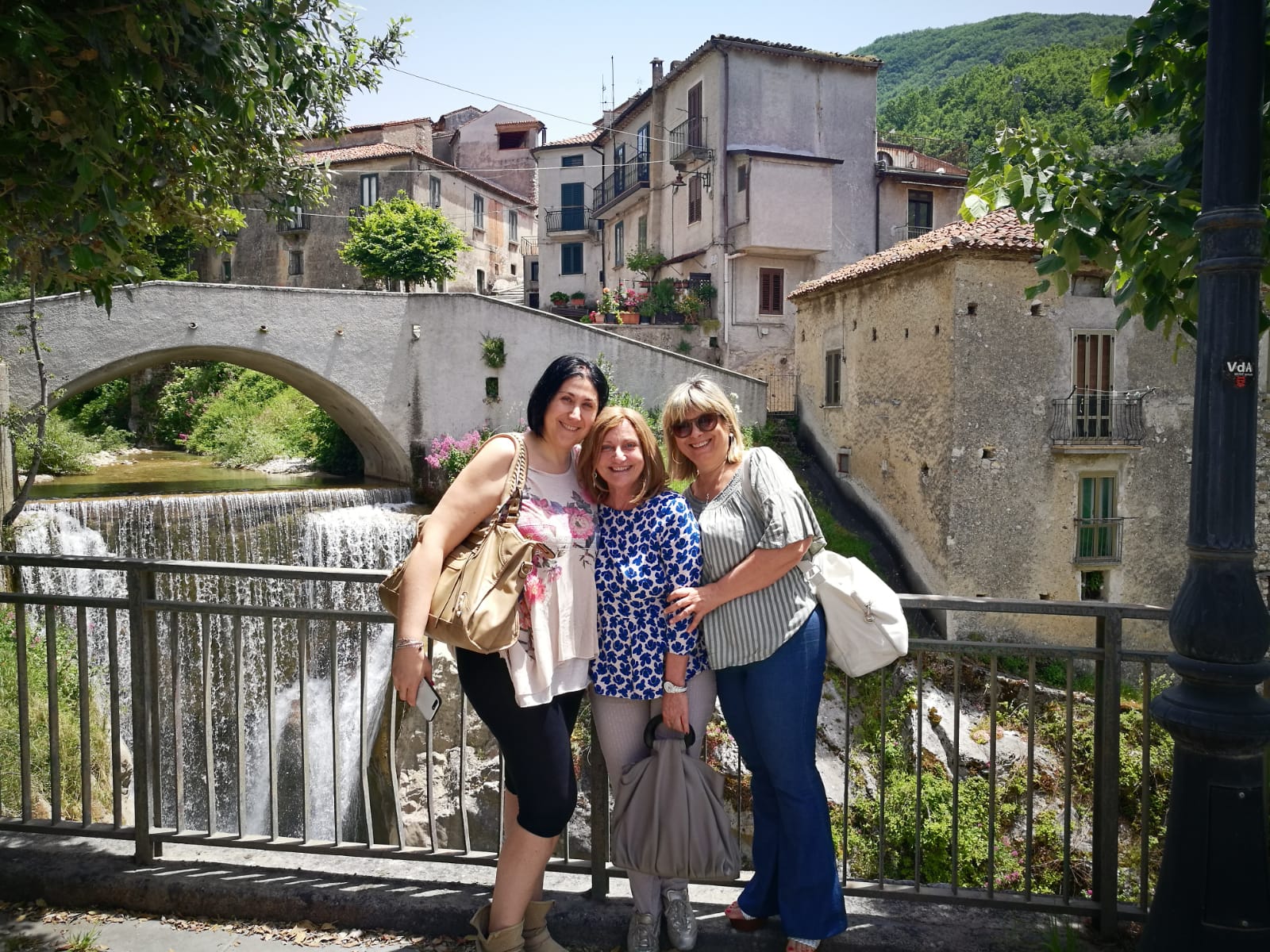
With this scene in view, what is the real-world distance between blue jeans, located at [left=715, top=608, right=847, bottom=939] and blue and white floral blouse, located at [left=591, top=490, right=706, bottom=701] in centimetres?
24

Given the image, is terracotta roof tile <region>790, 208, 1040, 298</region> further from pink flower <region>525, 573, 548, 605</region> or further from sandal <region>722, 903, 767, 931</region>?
pink flower <region>525, 573, 548, 605</region>

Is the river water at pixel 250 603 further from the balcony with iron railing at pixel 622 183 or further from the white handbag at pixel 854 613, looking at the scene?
the balcony with iron railing at pixel 622 183

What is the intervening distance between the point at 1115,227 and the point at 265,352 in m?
16.9

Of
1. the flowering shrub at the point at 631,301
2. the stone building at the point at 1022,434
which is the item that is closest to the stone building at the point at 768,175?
the flowering shrub at the point at 631,301

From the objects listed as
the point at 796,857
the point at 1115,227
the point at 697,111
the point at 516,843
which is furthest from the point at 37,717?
the point at 697,111

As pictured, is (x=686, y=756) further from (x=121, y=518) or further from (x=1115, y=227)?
(x=121, y=518)

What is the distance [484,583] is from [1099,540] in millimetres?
18131

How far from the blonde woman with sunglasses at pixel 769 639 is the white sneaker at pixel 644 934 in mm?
392

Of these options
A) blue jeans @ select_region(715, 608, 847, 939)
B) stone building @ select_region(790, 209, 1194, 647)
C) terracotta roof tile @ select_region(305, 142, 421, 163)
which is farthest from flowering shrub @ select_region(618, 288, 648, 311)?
blue jeans @ select_region(715, 608, 847, 939)

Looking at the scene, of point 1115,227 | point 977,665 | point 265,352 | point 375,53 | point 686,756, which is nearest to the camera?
point 686,756

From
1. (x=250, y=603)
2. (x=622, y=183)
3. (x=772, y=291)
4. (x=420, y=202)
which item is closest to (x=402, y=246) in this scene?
(x=420, y=202)

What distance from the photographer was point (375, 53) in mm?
7406

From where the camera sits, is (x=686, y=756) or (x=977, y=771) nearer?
(x=686, y=756)

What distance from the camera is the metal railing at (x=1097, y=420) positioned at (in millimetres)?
17297
